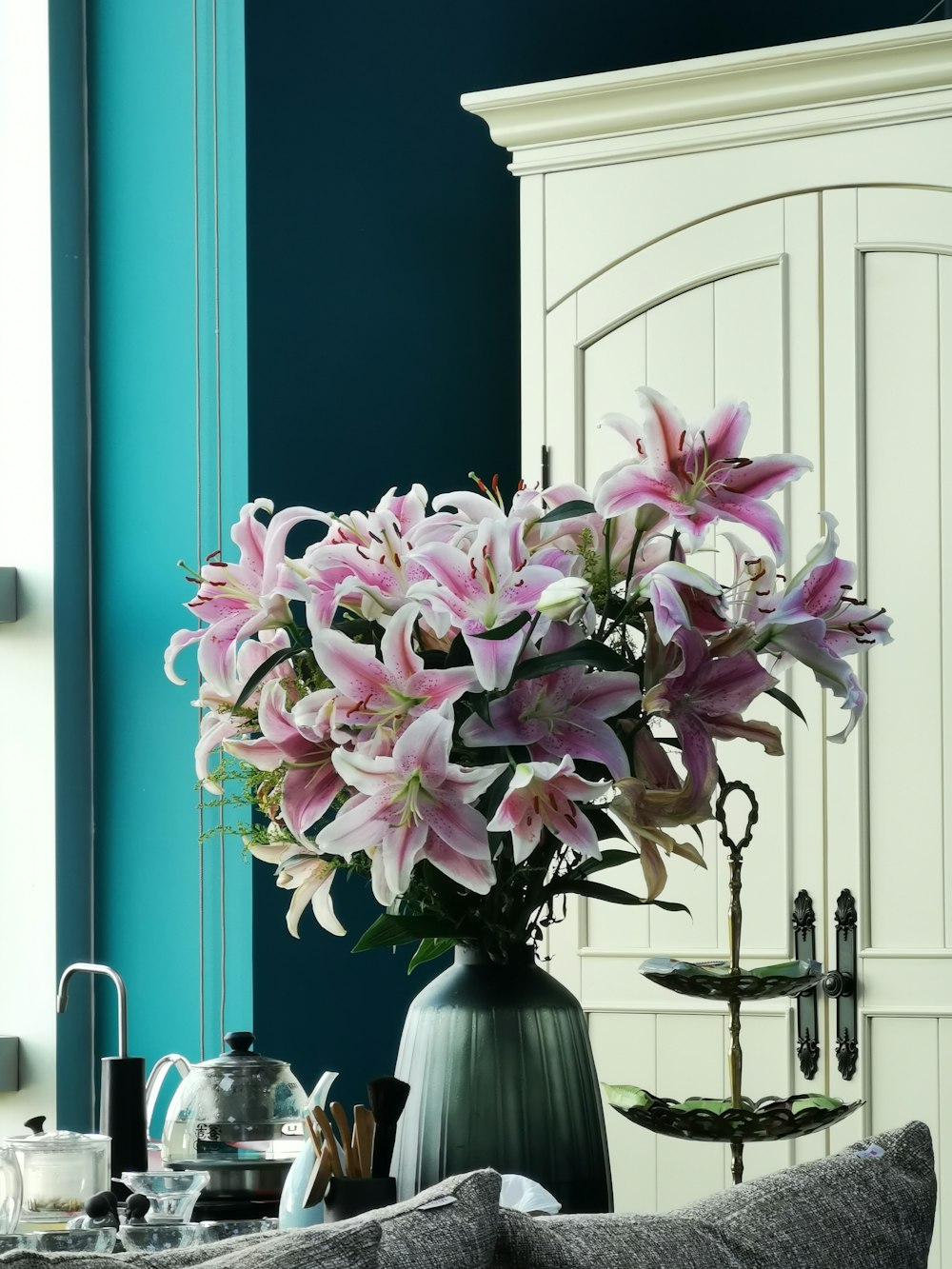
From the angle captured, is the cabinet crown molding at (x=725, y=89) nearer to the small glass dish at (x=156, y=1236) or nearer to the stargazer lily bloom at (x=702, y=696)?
the stargazer lily bloom at (x=702, y=696)

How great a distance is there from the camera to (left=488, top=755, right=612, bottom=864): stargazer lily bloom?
1045 mm

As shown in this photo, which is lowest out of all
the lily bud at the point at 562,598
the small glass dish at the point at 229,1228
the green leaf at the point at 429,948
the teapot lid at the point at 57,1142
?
the small glass dish at the point at 229,1228

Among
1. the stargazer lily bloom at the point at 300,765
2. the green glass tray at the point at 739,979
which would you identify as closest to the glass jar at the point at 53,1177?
the stargazer lily bloom at the point at 300,765

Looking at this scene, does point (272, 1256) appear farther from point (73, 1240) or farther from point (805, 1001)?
point (805, 1001)

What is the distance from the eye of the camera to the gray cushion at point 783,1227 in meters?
0.77

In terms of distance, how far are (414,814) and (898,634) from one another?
1.75 metres

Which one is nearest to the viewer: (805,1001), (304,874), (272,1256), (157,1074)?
(272,1256)

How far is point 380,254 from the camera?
313cm

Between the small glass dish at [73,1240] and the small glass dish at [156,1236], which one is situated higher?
the small glass dish at [73,1240]

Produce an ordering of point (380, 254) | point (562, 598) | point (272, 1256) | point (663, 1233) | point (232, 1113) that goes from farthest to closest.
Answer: point (380, 254), point (232, 1113), point (562, 598), point (663, 1233), point (272, 1256)

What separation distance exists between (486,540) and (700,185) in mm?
1962

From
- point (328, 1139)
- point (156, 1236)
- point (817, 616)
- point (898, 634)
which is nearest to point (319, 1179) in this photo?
point (328, 1139)

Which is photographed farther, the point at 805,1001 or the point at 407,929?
the point at 805,1001

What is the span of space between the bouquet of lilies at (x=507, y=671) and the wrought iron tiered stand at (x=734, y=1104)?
0.08 meters
